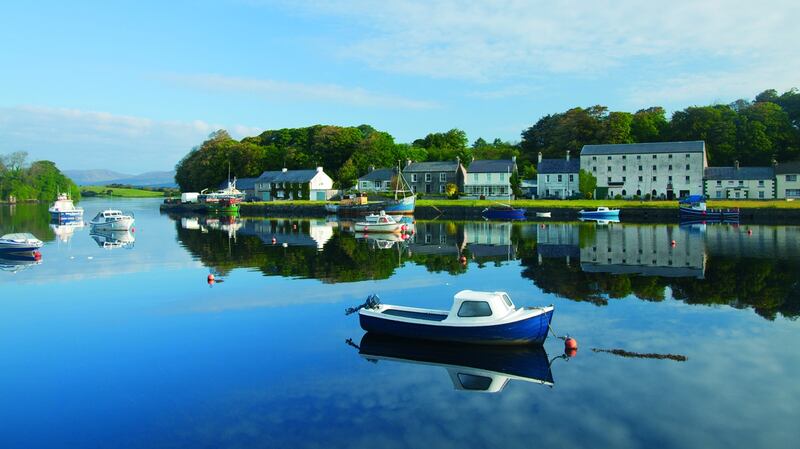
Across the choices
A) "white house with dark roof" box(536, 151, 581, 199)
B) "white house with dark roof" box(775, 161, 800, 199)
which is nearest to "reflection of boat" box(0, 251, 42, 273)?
"white house with dark roof" box(536, 151, 581, 199)

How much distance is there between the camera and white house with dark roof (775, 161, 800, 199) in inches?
3438

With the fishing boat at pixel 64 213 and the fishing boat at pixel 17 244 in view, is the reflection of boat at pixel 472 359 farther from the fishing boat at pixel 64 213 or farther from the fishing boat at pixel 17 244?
the fishing boat at pixel 64 213

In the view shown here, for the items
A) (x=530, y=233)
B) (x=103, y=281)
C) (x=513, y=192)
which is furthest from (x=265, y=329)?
(x=513, y=192)

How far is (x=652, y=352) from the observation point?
60.1 feet

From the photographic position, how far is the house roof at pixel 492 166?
106062 mm

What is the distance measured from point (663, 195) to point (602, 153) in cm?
1239

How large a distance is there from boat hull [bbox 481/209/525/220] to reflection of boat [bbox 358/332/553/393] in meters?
64.9

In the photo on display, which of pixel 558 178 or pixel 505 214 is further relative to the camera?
pixel 558 178

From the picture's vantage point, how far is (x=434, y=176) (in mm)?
114000

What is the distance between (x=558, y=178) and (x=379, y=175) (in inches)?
1429

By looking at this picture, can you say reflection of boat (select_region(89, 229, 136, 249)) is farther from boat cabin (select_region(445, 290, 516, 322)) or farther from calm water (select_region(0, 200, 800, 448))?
boat cabin (select_region(445, 290, 516, 322))

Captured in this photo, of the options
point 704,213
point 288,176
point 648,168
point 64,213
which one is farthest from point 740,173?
point 64,213

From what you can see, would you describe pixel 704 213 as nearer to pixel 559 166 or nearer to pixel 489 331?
pixel 559 166

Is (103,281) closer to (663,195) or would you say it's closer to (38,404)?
(38,404)
